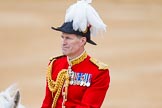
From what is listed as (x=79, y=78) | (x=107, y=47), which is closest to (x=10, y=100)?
(x=79, y=78)

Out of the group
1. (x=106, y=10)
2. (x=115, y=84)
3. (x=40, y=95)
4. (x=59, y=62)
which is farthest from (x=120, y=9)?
(x=59, y=62)

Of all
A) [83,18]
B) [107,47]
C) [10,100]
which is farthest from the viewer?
[107,47]

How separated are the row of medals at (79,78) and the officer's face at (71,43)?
0.08 metres

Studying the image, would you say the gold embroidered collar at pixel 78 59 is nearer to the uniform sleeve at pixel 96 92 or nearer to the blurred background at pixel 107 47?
the uniform sleeve at pixel 96 92

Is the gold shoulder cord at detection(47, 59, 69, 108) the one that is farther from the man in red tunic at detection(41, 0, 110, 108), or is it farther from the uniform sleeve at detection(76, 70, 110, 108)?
the uniform sleeve at detection(76, 70, 110, 108)

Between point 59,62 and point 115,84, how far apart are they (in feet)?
6.26

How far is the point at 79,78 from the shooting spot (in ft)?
7.65

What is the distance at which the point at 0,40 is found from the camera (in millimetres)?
4117

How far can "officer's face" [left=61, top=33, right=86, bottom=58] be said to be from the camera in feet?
7.57

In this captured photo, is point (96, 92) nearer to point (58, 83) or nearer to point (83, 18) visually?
point (58, 83)

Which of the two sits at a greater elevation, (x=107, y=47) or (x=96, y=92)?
(x=107, y=47)

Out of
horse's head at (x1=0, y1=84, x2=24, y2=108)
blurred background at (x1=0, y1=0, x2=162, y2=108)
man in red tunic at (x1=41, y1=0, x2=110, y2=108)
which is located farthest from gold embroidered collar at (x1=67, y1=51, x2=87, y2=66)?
blurred background at (x1=0, y1=0, x2=162, y2=108)

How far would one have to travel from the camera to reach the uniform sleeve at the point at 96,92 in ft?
7.52

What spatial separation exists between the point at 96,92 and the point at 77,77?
10 centimetres
